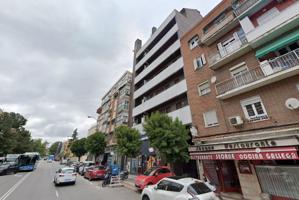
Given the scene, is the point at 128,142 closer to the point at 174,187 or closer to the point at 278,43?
the point at 174,187

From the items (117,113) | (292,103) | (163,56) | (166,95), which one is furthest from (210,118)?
(117,113)

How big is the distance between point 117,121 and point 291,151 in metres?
27.5

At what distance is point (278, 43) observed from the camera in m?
9.19

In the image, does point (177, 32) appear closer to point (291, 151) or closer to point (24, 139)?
point (291, 151)

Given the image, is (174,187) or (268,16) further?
(268,16)

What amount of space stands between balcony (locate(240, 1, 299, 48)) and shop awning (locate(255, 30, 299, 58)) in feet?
1.15

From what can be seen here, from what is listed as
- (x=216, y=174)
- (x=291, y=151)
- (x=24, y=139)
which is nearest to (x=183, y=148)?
(x=216, y=174)

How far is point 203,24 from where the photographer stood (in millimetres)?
15695

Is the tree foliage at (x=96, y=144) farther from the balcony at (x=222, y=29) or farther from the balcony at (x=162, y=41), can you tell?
the balcony at (x=222, y=29)

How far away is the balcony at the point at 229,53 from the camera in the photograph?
35.6 ft

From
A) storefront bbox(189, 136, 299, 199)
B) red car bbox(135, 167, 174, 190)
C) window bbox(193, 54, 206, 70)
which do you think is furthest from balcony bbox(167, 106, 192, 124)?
red car bbox(135, 167, 174, 190)

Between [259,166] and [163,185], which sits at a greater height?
[259,166]

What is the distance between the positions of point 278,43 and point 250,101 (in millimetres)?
3668

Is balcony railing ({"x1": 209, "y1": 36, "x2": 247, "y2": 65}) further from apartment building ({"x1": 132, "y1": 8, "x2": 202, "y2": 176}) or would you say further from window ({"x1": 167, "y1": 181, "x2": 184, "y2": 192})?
window ({"x1": 167, "y1": 181, "x2": 184, "y2": 192})
